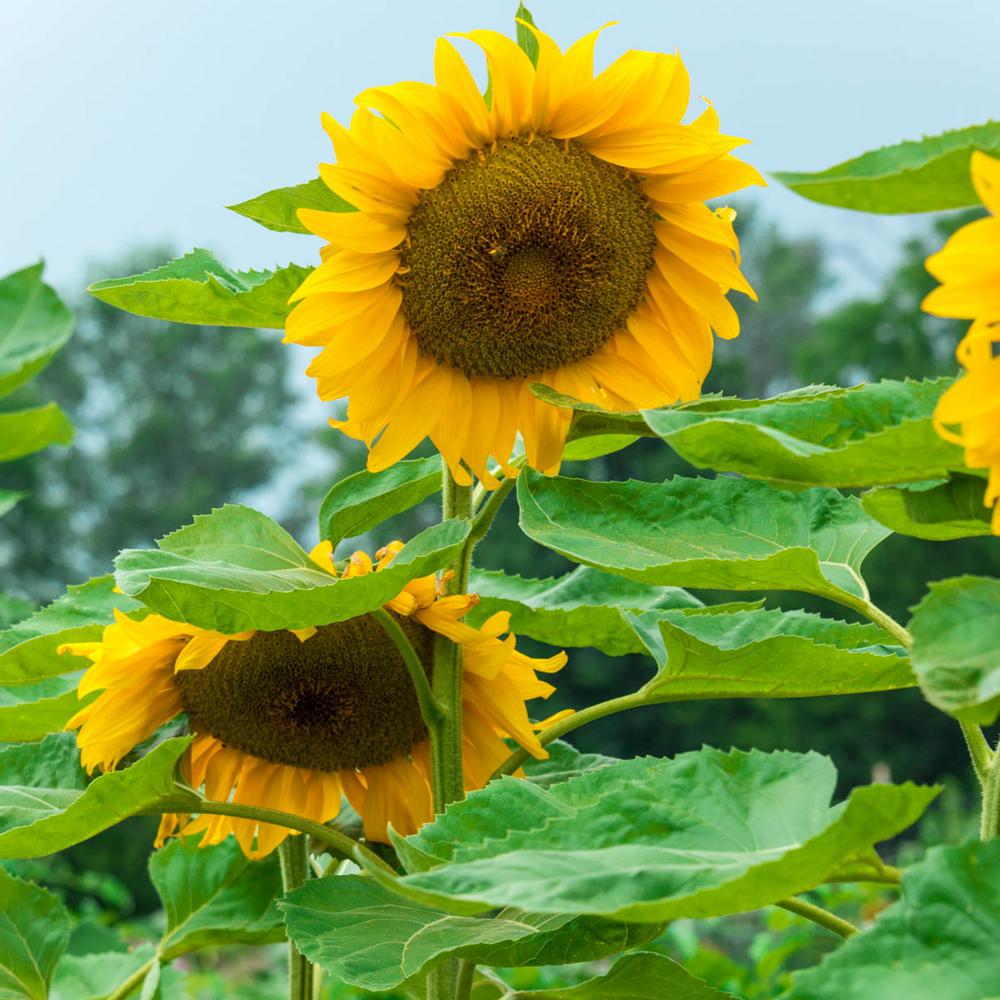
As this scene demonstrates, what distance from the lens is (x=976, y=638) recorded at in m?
0.53

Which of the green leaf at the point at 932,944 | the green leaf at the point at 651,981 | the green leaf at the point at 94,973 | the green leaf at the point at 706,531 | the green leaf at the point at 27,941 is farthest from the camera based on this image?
the green leaf at the point at 94,973

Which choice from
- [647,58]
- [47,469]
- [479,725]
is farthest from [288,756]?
[47,469]

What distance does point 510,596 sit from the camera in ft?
3.68

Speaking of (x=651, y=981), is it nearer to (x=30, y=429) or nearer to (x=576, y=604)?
(x=576, y=604)

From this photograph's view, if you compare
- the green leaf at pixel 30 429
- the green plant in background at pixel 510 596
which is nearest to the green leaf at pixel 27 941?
the green plant in background at pixel 510 596

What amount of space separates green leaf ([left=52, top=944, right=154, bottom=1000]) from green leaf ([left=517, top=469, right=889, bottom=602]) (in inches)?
32.2

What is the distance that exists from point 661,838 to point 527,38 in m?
0.56

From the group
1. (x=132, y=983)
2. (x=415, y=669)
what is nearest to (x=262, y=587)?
(x=415, y=669)

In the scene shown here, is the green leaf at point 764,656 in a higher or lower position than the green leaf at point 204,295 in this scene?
lower

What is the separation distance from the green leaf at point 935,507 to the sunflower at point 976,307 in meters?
0.10

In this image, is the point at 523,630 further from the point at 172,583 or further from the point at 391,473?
the point at 172,583

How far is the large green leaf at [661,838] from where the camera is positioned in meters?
0.52

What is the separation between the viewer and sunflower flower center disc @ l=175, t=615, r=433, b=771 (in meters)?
0.96

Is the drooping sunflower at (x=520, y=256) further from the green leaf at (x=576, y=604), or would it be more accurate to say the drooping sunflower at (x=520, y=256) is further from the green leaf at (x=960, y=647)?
the green leaf at (x=960, y=647)
